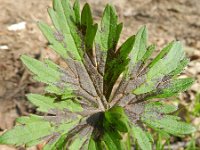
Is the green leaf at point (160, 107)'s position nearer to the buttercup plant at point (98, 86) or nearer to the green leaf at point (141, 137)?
the buttercup plant at point (98, 86)

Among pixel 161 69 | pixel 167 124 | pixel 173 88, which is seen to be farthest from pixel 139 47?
pixel 167 124

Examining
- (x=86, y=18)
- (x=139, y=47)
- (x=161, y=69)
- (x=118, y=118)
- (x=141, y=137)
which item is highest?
(x=86, y=18)

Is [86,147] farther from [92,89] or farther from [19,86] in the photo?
[19,86]

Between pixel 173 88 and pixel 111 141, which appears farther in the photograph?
pixel 173 88

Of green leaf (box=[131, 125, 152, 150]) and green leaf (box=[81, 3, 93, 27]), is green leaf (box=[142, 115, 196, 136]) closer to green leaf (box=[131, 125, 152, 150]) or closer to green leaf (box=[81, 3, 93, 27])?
green leaf (box=[131, 125, 152, 150])

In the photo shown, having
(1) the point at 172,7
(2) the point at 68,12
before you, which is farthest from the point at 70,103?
(1) the point at 172,7

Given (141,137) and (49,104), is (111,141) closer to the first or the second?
(141,137)

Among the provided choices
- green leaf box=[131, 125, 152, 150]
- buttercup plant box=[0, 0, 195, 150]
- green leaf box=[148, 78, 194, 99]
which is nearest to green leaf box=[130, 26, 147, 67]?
buttercup plant box=[0, 0, 195, 150]
